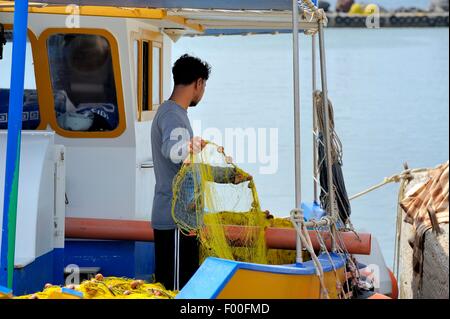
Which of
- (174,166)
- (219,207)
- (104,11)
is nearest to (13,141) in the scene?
(174,166)

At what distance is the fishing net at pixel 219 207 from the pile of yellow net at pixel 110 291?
574 millimetres

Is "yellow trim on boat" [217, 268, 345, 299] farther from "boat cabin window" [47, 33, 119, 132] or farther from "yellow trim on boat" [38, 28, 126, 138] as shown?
"boat cabin window" [47, 33, 119, 132]

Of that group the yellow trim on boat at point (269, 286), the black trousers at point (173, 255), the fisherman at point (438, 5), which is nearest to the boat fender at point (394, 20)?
the fisherman at point (438, 5)

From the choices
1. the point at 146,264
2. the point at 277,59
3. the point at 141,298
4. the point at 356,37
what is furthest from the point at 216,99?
the point at 356,37

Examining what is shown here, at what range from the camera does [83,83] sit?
749 centimetres

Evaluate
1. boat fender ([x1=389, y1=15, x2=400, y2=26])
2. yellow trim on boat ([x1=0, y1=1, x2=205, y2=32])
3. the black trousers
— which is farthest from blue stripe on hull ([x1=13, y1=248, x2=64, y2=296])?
boat fender ([x1=389, y1=15, x2=400, y2=26])

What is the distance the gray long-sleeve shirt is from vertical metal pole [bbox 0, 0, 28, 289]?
3.07ft

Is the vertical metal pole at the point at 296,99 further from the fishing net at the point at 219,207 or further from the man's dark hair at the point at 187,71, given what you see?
the man's dark hair at the point at 187,71

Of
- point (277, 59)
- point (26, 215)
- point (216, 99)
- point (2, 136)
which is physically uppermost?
point (277, 59)

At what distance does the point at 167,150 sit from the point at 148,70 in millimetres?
2054

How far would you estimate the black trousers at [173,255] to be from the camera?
20.5ft
